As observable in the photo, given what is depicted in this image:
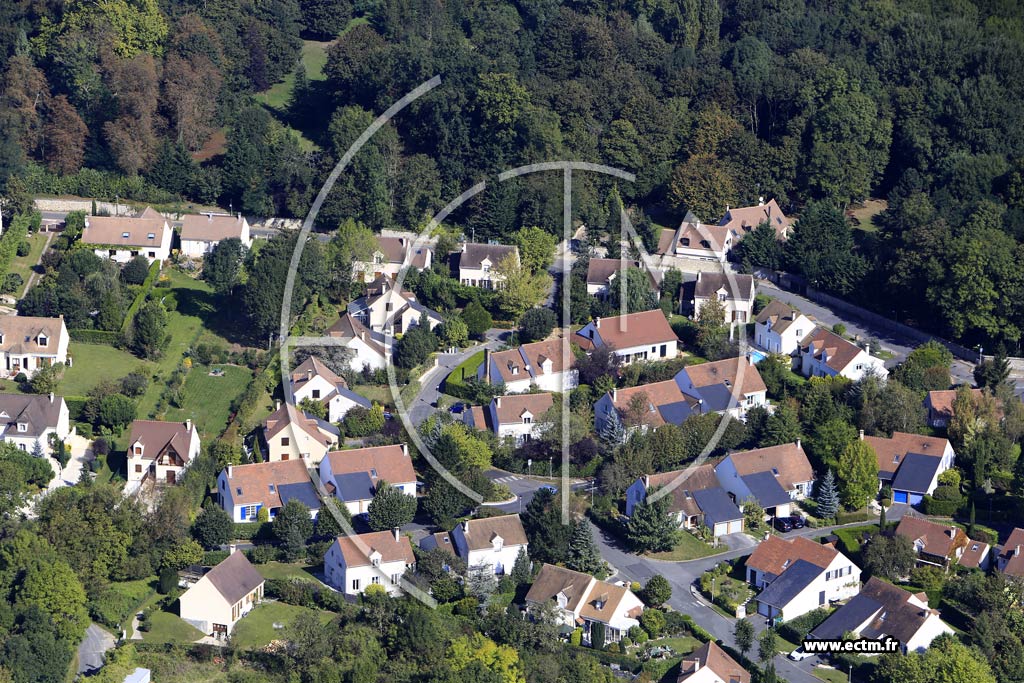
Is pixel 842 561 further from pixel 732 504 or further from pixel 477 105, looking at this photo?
pixel 477 105

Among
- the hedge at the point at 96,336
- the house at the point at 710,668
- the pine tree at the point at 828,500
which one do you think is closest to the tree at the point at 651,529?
the pine tree at the point at 828,500

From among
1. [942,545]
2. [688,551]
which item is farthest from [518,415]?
[942,545]

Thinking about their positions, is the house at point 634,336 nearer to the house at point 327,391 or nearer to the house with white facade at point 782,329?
the house with white facade at point 782,329

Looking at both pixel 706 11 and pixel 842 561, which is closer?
pixel 842 561

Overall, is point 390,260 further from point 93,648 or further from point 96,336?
point 93,648

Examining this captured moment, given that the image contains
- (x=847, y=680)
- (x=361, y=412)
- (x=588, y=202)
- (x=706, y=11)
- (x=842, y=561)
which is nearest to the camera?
(x=847, y=680)

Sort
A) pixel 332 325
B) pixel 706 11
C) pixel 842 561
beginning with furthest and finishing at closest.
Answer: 1. pixel 706 11
2. pixel 332 325
3. pixel 842 561

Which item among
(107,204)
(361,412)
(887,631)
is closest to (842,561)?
(887,631)

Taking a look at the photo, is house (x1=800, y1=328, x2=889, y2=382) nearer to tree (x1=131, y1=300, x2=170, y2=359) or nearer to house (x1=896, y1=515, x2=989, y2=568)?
house (x1=896, y1=515, x2=989, y2=568)
